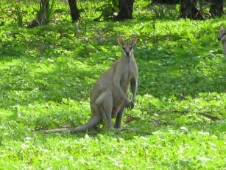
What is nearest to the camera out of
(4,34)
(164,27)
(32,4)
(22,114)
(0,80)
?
(22,114)

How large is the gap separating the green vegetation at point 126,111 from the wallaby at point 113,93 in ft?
0.65

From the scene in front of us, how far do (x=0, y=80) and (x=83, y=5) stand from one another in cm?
1416

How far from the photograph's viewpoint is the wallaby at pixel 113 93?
29.5 feet

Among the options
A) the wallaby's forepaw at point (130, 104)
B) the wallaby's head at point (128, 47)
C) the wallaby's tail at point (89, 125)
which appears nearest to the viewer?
the wallaby's tail at point (89, 125)

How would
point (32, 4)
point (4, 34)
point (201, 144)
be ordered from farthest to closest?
point (32, 4), point (4, 34), point (201, 144)

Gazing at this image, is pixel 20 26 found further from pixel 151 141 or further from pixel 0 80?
pixel 151 141

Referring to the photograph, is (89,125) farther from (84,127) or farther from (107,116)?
(107,116)

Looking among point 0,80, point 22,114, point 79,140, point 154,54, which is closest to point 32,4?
point 154,54

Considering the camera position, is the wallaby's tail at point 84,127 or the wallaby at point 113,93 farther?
the wallaby at point 113,93

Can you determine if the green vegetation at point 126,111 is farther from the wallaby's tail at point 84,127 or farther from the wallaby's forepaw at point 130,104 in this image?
the wallaby's forepaw at point 130,104

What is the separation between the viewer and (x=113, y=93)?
9.22 m

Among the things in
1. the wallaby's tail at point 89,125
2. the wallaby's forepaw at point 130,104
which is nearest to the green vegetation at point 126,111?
the wallaby's tail at point 89,125

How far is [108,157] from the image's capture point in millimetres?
7133

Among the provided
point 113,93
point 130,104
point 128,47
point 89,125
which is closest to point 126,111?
point 130,104
